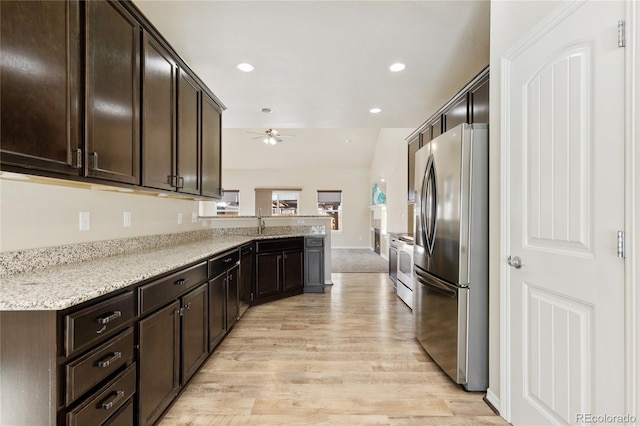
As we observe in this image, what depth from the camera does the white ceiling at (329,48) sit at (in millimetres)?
2070

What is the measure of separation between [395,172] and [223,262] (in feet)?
18.6

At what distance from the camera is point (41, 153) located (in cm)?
119

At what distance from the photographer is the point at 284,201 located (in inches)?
417

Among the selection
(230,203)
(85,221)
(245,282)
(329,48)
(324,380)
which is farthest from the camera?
(230,203)

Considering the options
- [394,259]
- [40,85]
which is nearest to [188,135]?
[40,85]

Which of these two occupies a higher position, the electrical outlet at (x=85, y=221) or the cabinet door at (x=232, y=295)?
the electrical outlet at (x=85, y=221)

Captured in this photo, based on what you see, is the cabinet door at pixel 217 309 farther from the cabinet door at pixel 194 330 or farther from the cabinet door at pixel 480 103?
the cabinet door at pixel 480 103

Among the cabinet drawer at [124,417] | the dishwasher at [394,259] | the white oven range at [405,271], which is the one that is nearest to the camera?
the cabinet drawer at [124,417]

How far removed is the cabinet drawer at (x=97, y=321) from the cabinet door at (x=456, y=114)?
2.95 m

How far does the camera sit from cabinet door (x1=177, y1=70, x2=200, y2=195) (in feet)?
7.89

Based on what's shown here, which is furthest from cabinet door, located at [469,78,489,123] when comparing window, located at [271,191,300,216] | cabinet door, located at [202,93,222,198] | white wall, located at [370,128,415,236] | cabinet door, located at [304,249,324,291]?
window, located at [271,191,300,216]

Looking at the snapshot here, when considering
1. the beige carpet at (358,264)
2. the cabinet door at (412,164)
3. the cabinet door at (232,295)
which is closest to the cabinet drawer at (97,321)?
the cabinet door at (232,295)

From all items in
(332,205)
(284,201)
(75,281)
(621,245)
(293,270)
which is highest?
(284,201)

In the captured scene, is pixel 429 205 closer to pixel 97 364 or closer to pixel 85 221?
pixel 97 364
